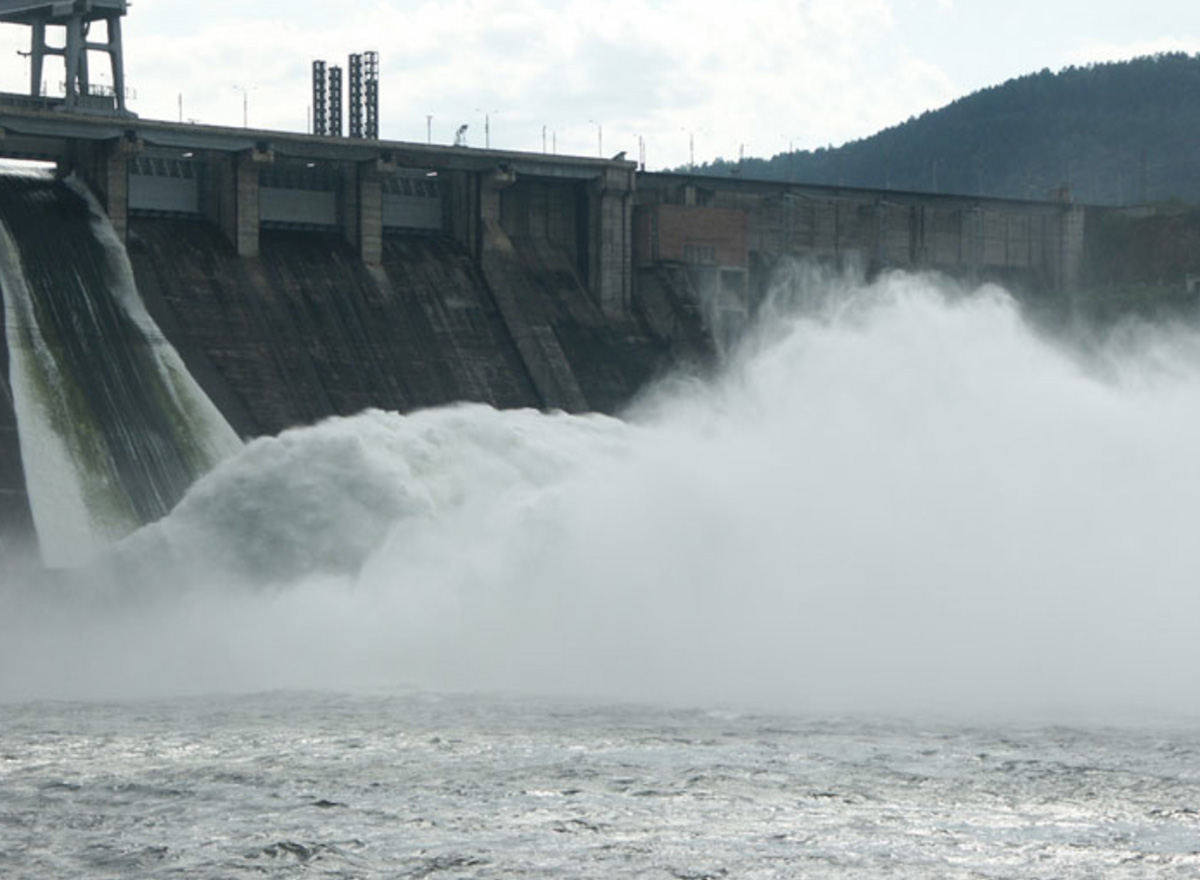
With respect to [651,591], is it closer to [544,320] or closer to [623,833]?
[623,833]

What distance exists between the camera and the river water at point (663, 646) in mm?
25094

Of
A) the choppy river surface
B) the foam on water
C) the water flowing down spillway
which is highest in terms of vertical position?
the water flowing down spillway

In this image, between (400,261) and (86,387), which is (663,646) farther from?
(400,261)

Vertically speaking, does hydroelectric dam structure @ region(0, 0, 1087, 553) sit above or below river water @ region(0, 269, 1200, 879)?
above

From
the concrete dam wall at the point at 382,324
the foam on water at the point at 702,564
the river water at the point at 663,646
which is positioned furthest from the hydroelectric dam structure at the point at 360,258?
the river water at the point at 663,646

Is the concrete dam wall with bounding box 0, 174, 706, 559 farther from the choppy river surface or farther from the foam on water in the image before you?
the choppy river surface

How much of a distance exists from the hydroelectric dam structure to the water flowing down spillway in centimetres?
13

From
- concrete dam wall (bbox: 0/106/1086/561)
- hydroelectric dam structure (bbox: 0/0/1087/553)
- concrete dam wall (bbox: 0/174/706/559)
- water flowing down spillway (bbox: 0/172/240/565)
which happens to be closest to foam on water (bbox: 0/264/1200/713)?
water flowing down spillway (bbox: 0/172/240/565)

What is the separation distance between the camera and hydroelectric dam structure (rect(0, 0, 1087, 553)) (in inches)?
2228

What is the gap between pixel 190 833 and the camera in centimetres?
2517

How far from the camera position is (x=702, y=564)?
4141 cm

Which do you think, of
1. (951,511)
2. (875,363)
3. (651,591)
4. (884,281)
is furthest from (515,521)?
(884,281)

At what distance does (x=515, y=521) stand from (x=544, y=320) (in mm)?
21785

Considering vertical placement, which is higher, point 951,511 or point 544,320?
point 544,320
